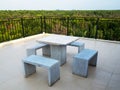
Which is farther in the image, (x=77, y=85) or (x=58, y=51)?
(x=58, y=51)

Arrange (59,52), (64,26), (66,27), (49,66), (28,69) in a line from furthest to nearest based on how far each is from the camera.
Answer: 1. (64,26)
2. (66,27)
3. (59,52)
4. (28,69)
5. (49,66)

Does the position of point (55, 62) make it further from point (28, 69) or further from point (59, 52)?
point (59, 52)

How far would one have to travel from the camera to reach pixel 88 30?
247 inches

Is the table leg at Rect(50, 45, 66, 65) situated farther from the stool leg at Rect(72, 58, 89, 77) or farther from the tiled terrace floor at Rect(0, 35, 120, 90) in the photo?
the stool leg at Rect(72, 58, 89, 77)

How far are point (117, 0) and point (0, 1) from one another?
6.74 meters

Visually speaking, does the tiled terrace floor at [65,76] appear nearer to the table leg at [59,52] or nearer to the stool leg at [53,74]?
the stool leg at [53,74]

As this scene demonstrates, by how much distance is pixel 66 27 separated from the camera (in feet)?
21.2

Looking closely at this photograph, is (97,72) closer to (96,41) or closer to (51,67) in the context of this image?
(51,67)

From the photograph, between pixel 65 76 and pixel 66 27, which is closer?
pixel 65 76

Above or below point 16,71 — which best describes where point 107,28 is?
above

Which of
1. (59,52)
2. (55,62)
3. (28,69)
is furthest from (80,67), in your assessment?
(28,69)

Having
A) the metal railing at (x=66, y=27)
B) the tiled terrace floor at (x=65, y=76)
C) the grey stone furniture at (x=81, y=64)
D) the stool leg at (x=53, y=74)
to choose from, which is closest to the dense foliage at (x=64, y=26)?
the metal railing at (x=66, y=27)

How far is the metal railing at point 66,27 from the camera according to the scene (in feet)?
18.4

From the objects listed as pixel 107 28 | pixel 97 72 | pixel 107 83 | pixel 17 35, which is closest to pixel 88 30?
pixel 107 28
